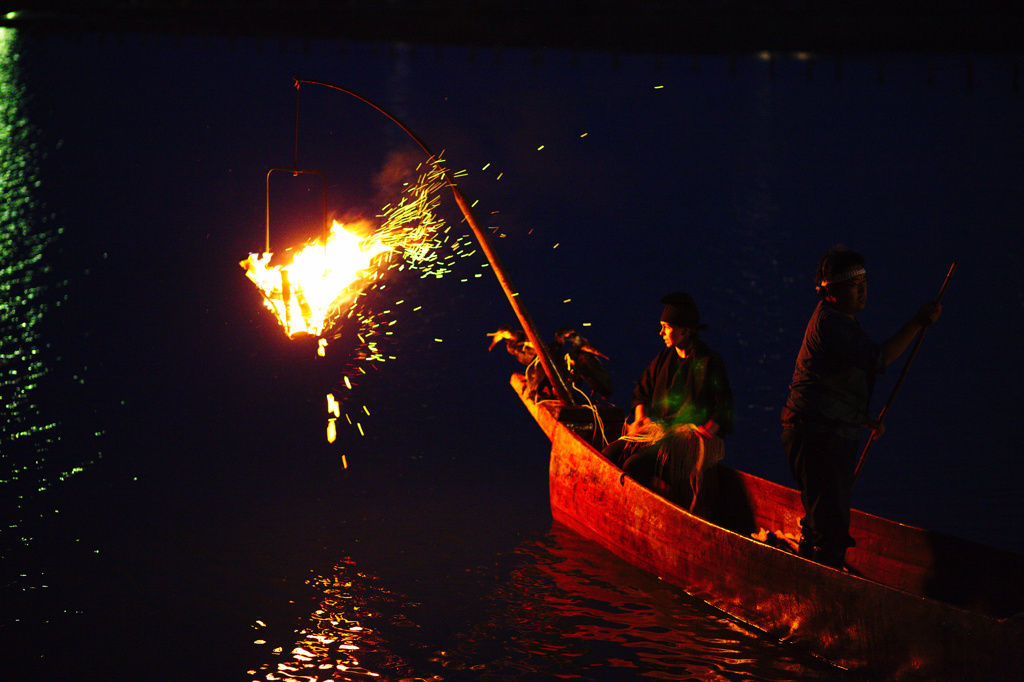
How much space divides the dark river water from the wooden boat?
0.31 meters

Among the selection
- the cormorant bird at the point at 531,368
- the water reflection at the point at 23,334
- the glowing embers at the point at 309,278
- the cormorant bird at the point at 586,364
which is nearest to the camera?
the glowing embers at the point at 309,278

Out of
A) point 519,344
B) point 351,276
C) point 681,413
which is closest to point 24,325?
point 351,276

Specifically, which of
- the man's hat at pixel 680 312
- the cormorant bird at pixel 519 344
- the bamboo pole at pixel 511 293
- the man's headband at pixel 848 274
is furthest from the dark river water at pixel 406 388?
the man's headband at pixel 848 274

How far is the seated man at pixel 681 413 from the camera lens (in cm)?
688

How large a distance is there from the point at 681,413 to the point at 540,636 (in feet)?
5.79

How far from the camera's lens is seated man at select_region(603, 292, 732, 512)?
22.6 ft

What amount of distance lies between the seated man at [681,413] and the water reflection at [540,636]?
2.61 ft

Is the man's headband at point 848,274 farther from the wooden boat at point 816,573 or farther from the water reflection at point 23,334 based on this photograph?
the water reflection at point 23,334

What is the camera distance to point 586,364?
810 cm

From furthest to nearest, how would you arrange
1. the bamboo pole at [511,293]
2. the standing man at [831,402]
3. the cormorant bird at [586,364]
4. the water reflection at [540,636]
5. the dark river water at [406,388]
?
1. the cormorant bird at [586,364]
2. the bamboo pole at [511,293]
3. the dark river water at [406,388]
4. the water reflection at [540,636]
5. the standing man at [831,402]

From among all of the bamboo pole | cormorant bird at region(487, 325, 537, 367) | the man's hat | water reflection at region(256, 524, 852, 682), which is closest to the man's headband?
the man's hat

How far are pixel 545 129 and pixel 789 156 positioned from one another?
9462 millimetres

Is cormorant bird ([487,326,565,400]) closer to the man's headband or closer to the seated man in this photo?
the seated man

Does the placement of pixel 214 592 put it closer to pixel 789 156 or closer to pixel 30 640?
pixel 30 640
